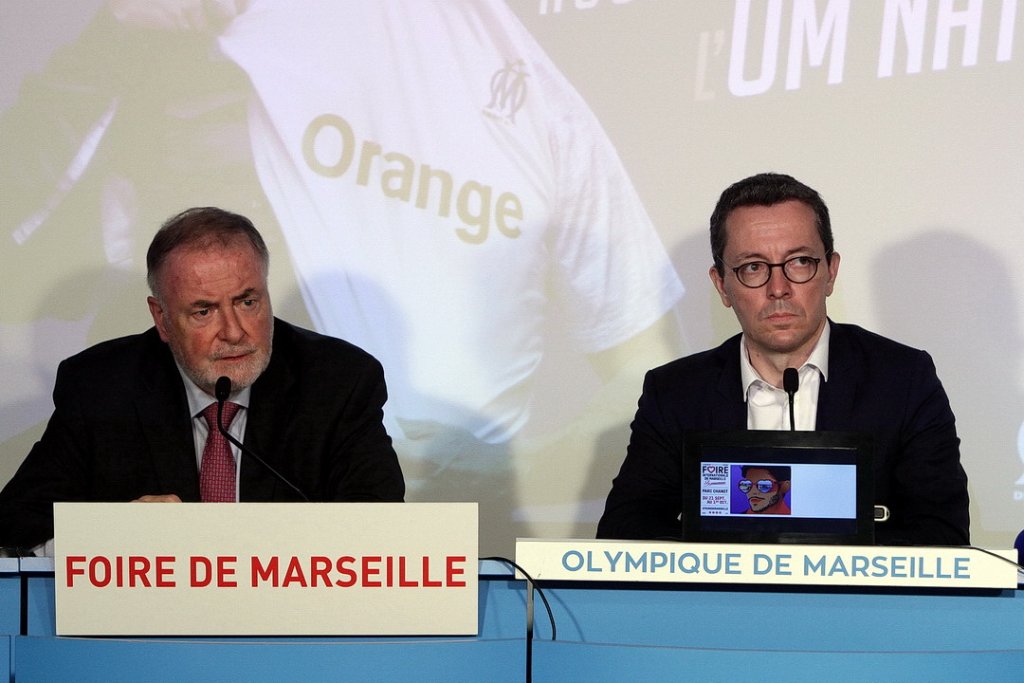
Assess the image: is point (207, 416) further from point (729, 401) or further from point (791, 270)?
point (791, 270)

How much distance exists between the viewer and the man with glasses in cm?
244

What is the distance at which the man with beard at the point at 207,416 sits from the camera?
248cm

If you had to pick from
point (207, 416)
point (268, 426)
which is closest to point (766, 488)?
point (268, 426)

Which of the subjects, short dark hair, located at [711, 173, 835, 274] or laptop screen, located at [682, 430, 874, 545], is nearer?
laptop screen, located at [682, 430, 874, 545]

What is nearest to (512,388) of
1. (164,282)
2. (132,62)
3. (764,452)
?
(164,282)

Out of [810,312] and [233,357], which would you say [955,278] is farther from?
Answer: [233,357]

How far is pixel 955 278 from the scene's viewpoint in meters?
3.22

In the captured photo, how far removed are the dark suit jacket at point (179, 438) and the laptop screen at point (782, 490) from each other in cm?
88

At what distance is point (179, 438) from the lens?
2.52 metres

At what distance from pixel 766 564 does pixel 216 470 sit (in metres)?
1.28

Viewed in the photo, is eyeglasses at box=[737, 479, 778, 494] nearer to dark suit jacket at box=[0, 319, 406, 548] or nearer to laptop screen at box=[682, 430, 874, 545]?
laptop screen at box=[682, 430, 874, 545]

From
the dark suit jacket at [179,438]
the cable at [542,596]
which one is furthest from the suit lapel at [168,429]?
the cable at [542,596]

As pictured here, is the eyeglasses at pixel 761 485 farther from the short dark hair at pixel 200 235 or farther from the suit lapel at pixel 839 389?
the short dark hair at pixel 200 235

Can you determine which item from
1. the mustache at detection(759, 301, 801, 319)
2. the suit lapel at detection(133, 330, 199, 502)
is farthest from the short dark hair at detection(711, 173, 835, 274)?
the suit lapel at detection(133, 330, 199, 502)
